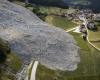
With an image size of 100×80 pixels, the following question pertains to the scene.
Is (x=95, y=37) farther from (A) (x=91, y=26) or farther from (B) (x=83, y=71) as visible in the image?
(B) (x=83, y=71)

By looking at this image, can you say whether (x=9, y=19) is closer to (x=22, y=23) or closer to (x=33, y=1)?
(x=22, y=23)

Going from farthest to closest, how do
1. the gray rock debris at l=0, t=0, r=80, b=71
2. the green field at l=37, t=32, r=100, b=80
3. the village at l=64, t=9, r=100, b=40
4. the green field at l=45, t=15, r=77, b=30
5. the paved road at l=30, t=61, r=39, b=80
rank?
the green field at l=45, t=15, r=77, b=30, the village at l=64, t=9, r=100, b=40, the gray rock debris at l=0, t=0, r=80, b=71, the green field at l=37, t=32, r=100, b=80, the paved road at l=30, t=61, r=39, b=80

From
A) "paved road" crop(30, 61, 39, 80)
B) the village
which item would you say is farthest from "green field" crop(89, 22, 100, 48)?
"paved road" crop(30, 61, 39, 80)

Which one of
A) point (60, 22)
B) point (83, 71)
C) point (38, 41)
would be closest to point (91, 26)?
point (60, 22)

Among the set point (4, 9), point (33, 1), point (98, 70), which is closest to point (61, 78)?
point (98, 70)

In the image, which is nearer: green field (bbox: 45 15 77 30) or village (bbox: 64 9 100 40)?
village (bbox: 64 9 100 40)

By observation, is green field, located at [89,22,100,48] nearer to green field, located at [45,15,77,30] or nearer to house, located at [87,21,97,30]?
house, located at [87,21,97,30]
